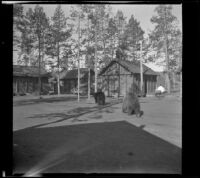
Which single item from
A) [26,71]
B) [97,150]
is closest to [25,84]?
[26,71]

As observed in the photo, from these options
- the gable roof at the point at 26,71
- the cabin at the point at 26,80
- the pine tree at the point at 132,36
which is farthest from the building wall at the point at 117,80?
the gable roof at the point at 26,71

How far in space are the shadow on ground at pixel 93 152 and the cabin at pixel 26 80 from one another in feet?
113

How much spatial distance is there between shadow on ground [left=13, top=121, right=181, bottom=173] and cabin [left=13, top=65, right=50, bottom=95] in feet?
113

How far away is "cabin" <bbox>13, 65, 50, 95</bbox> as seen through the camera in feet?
141

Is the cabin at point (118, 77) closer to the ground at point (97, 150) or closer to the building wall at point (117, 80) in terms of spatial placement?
the building wall at point (117, 80)

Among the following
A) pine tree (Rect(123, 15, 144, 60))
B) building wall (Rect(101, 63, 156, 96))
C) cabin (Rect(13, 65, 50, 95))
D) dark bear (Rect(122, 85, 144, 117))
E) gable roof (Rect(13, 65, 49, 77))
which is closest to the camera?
dark bear (Rect(122, 85, 144, 117))

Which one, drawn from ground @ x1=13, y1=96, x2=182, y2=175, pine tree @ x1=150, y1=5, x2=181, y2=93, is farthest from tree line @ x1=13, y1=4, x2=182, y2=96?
ground @ x1=13, y1=96, x2=182, y2=175

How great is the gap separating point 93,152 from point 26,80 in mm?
39386

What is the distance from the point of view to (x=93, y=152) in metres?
6.93

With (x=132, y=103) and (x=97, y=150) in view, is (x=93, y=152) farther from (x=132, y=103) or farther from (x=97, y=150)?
(x=132, y=103)

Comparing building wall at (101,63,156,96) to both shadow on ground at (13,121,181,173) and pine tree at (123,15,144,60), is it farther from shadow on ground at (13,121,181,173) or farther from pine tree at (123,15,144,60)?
shadow on ground at (13,121,181,173)

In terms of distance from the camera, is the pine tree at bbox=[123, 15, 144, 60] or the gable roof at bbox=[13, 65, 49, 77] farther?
the gable roof at bbox=[13, 65, 49, 77]
